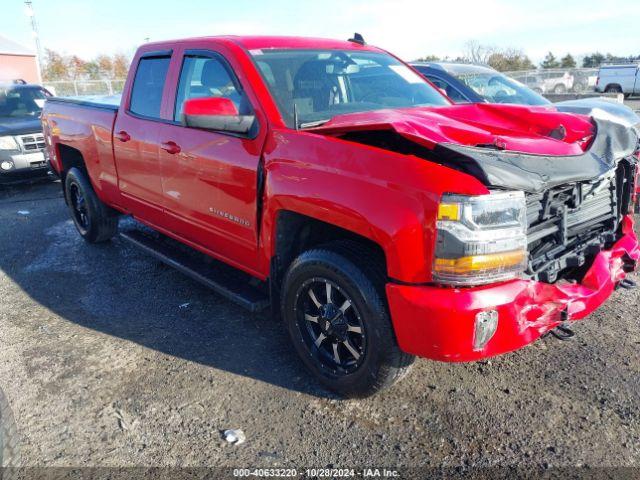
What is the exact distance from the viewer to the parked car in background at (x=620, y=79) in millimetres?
28070

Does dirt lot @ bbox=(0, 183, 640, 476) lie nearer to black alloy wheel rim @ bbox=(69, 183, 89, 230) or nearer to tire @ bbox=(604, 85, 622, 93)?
black alloy wheel rim @ bbox=(69, 183, 89, 230)

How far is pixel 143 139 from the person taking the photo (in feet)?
13.7

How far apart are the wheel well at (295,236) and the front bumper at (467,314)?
26.2 inches

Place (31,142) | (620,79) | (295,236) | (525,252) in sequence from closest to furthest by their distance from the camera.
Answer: (525,252) → (295,236) → (31,142) → (620,79)

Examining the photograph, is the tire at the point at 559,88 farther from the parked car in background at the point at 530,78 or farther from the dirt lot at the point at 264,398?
the dirt lot at the point at 264,398

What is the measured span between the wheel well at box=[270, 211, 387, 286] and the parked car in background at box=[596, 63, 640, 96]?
30.4 metres

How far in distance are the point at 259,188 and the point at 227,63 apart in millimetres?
930

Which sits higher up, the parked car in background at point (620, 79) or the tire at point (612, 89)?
the parked car in background at point (620, 79)

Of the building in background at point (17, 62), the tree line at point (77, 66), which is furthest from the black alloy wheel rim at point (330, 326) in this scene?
the tree line at point (77, 66)

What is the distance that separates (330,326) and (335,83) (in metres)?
1.73

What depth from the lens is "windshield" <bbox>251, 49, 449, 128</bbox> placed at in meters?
3.35

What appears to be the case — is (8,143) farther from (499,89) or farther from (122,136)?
(499,89)

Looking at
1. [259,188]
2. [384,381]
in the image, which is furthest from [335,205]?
[384,381]

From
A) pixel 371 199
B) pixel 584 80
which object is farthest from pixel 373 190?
pixel 584 80
